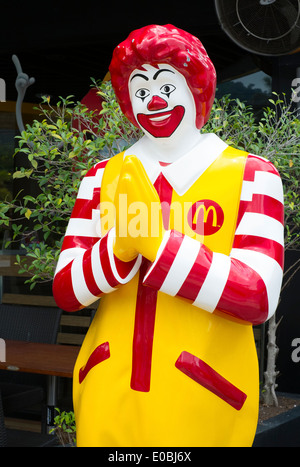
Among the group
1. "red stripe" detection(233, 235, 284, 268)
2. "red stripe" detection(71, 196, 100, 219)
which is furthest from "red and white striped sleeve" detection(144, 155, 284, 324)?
"red stripe" detection(71, 196, 100, 219)

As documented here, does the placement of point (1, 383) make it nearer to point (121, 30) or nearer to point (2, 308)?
point (2, 308)

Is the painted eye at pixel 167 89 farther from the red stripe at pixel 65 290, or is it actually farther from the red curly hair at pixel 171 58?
the red stripe at pixel 65 290

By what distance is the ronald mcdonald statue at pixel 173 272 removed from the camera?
1317 mm

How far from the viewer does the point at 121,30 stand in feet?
16.3

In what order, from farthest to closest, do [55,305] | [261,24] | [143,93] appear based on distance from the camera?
[55,305], [261,24], [143,93]

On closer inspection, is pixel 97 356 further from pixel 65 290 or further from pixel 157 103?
pixel 157 103

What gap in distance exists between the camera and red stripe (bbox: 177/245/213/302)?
1.29 meters

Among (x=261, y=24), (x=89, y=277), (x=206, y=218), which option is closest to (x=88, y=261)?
(x=89, y=277)

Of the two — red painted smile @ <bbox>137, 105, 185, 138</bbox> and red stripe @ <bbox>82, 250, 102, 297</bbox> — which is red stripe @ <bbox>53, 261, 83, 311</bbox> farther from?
red painted smile @ <bbox>137, 105, 185, 138</bbox>

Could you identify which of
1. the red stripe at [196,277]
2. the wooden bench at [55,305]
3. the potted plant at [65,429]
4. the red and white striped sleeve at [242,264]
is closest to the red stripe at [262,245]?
the red and white striped sleeve at [242,264]

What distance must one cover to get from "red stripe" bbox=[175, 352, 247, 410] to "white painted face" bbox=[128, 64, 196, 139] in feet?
1.84

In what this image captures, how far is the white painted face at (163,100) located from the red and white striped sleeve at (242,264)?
0.21 m

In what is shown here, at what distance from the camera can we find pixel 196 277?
130 centimetres

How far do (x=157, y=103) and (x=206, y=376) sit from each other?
0.67m
